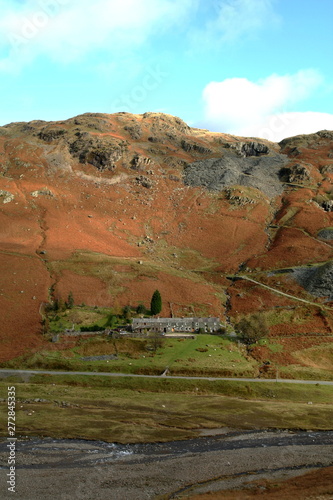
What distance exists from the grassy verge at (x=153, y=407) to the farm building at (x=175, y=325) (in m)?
21.3

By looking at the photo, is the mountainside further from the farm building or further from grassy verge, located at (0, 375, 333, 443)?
grassy verge, located at (0, 375, 333, 443)

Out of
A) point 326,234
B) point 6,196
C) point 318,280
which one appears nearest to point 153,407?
point 318,280

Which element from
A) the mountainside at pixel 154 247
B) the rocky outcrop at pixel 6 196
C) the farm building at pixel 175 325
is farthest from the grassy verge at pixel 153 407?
the rocky outcrop at pixel 6 196

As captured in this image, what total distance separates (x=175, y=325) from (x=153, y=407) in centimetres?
3465

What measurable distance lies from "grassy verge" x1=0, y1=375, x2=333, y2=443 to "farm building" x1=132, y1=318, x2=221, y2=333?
69.9 feet

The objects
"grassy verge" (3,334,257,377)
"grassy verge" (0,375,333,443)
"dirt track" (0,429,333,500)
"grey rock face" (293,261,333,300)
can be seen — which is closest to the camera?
"dirt track" (0,429,333,500)

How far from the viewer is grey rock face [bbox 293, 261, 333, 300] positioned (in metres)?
116

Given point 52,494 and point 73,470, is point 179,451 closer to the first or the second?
point 73,470

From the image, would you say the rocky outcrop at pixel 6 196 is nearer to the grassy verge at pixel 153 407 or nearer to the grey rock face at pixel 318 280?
the grassy verge at pixel 153 407

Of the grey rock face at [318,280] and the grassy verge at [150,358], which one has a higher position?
the grey rock face at [318,280]

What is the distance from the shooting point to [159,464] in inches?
1954

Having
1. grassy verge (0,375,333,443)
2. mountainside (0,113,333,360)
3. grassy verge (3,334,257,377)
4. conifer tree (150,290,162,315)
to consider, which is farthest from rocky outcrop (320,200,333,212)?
grassy verge (0,375,333,443)

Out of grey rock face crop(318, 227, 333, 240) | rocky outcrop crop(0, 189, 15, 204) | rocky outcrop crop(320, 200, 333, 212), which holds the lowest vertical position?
grey rock face crop(318, 227, 333, 240)

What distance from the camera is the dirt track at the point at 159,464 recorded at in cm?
A: 4431
